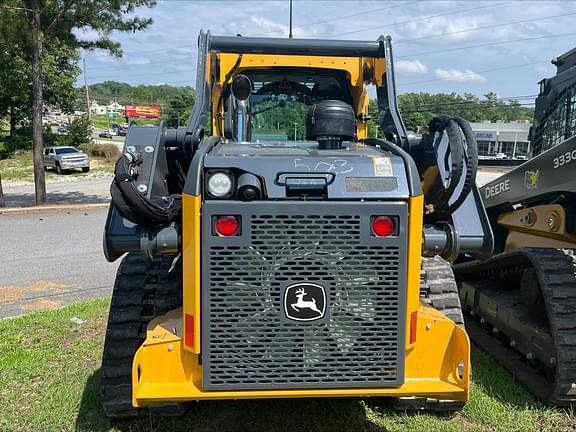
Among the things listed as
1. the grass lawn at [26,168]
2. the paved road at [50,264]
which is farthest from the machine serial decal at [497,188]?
the grass lawn at [26,168]

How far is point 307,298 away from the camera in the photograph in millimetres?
2666

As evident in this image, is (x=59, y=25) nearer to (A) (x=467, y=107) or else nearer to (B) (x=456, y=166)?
(B) (x=456, y=166)

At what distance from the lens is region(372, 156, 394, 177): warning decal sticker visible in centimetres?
276

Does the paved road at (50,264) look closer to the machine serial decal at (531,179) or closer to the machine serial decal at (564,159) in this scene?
the machine serial decal at (531,179)

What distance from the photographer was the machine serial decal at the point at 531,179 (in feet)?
14.1

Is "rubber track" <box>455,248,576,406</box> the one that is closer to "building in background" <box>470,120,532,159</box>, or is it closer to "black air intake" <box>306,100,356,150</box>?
"black air intake" <box>306,100,356,150</box>

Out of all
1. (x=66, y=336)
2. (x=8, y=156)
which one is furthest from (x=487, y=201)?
(x=8, y=156)

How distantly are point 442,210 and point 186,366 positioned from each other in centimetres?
176

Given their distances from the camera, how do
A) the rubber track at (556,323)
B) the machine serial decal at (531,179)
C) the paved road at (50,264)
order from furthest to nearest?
the paved road at (50,264) → the machine serial decal at (531,179) → the rubber track at (556,323)

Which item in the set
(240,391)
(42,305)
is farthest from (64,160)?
(240,391)

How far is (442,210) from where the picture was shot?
10.5 feet

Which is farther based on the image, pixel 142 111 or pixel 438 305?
pixel 142 111

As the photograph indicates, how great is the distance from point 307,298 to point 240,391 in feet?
2.01

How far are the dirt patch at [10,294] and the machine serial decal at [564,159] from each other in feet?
20.3
